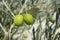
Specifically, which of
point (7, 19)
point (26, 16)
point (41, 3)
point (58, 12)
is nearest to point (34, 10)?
point (26, 16)

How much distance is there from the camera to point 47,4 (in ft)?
4.65

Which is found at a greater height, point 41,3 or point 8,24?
point 41,3

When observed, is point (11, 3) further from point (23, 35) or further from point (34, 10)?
point (34, 10)

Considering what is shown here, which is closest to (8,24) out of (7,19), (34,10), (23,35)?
(7,19)

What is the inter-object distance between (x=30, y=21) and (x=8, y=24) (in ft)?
2.03

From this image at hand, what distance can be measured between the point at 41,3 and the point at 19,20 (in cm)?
68

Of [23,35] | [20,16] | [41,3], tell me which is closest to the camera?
[20,16]

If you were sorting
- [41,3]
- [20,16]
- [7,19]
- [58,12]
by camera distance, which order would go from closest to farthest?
[20,16] < [58,12] < [7,19] < [41,3]

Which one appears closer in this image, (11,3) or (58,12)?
(58,12)

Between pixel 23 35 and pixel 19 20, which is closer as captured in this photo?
pixel 19 20

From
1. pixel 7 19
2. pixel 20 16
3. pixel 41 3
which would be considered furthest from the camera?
pixel 41 3

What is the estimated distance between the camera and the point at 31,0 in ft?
4.29

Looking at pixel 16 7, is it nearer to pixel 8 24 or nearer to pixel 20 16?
pixel 8 24

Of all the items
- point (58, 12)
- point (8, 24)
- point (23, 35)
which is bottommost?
point (23, 35)
